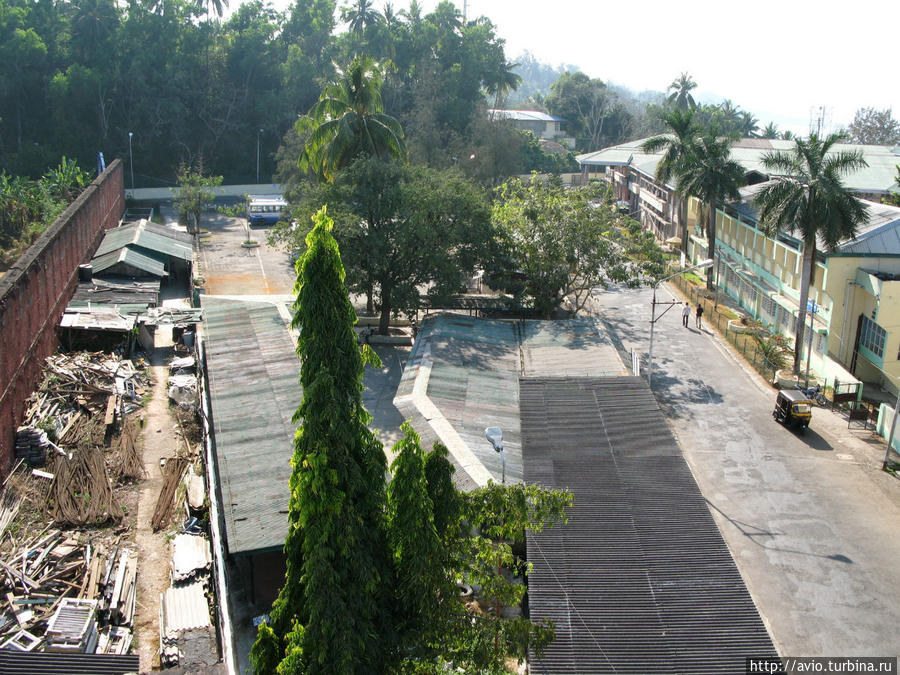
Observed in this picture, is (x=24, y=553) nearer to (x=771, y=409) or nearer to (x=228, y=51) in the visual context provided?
(x=771, y=409)

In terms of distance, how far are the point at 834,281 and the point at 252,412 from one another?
25.8 metres

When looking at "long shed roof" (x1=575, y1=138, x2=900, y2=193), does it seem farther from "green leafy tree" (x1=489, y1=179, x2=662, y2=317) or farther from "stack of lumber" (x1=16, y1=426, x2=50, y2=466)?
"stack of lumber" (x1=16, y1=426, x2=50, y2=466)

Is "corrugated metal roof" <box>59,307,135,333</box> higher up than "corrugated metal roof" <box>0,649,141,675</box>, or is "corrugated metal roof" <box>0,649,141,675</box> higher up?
"corrugated metal roof" <box>59,307,135,333</box>

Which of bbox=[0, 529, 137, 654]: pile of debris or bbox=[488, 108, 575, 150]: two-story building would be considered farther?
bbox=[488, 108, 575, 150]: two-story building

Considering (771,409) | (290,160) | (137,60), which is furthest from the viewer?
(137,60)

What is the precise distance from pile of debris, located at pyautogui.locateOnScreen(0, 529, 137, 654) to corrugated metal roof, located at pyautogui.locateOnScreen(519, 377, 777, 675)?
388 inches

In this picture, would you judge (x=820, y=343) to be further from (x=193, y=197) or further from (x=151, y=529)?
(x=193, y=197)

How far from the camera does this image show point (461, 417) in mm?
24906

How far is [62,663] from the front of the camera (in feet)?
50.4

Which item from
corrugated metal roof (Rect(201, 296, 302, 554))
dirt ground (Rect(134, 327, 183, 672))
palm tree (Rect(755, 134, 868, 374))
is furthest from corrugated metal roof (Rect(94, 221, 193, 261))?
palm tree (Rect(755, 134, 868, 374))

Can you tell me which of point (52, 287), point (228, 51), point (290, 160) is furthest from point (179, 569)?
point (228, 51)

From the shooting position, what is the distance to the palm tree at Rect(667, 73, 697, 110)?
319ft

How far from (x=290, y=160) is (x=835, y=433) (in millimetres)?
47632

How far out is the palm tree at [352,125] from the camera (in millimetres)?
43062
